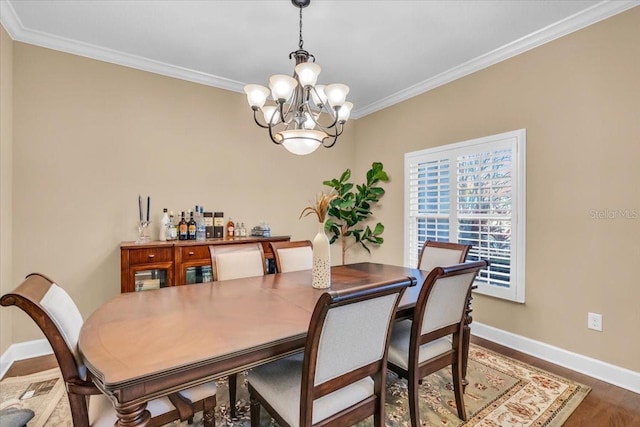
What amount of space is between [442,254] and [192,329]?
2.12m

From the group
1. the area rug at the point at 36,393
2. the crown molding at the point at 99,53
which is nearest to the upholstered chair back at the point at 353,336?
the area rug at the point at 36,393

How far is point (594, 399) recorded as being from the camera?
209 centimetres

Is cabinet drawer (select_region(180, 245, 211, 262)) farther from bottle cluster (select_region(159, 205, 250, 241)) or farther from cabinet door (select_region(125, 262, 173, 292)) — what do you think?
bottle cluster (select_region(159, 205, 250, 241))

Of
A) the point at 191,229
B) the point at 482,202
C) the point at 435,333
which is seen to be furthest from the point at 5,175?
the point at 482,202

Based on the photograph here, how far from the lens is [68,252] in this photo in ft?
9.29

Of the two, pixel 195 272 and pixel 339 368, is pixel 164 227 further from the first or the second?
pixel 339 368

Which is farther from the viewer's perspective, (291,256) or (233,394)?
(291,256)

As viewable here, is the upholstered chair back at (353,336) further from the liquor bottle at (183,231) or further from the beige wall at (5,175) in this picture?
the beige wall at (5,175)

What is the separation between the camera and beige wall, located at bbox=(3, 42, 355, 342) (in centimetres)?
270

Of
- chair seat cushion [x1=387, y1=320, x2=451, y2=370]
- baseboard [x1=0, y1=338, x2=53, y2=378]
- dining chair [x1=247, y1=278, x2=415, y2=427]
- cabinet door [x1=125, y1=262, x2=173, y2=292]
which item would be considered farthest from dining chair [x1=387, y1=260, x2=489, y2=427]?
baseboard [x1=0, y1=338, x2=53, y2=378]

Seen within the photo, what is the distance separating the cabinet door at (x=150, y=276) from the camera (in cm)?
272

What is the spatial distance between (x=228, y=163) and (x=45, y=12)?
1928 mm

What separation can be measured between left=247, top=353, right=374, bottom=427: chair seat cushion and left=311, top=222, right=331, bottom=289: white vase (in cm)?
55

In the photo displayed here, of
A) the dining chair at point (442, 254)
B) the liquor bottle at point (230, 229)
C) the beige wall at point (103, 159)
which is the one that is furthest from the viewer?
the liquor bottle at point (230, 229)
